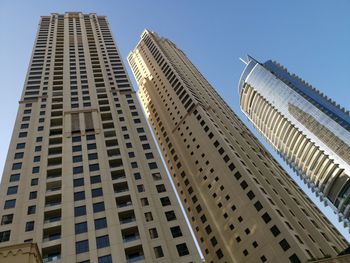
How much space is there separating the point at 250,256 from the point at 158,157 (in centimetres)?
1933

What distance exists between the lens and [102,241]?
3959 centimetres

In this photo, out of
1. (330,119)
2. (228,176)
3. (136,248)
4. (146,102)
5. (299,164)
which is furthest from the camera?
(299,164)

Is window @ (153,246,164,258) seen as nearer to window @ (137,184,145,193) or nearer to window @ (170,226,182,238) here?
window @ (170,226,182,238)

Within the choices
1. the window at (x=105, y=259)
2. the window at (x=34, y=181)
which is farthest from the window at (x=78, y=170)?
the window at (x=105, y=259)

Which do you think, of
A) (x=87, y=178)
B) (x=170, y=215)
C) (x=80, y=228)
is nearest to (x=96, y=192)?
(x=87, y=178)

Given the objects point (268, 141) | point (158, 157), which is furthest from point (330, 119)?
point (158, 157)

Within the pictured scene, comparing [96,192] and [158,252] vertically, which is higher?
[96,192]

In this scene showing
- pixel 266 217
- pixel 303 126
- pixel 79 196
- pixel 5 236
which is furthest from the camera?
pixel 303 126

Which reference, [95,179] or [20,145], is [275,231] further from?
[20,145]

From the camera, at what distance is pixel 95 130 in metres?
56.8

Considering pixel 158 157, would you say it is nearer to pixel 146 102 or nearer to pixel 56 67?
pixel 56 67

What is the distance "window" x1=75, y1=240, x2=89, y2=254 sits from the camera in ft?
126

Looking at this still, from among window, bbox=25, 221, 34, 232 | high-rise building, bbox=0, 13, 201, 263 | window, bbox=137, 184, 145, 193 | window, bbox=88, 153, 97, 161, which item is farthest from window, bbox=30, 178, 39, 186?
window, bbox=137, 184, 145, 193

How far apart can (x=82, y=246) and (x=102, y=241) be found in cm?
212
